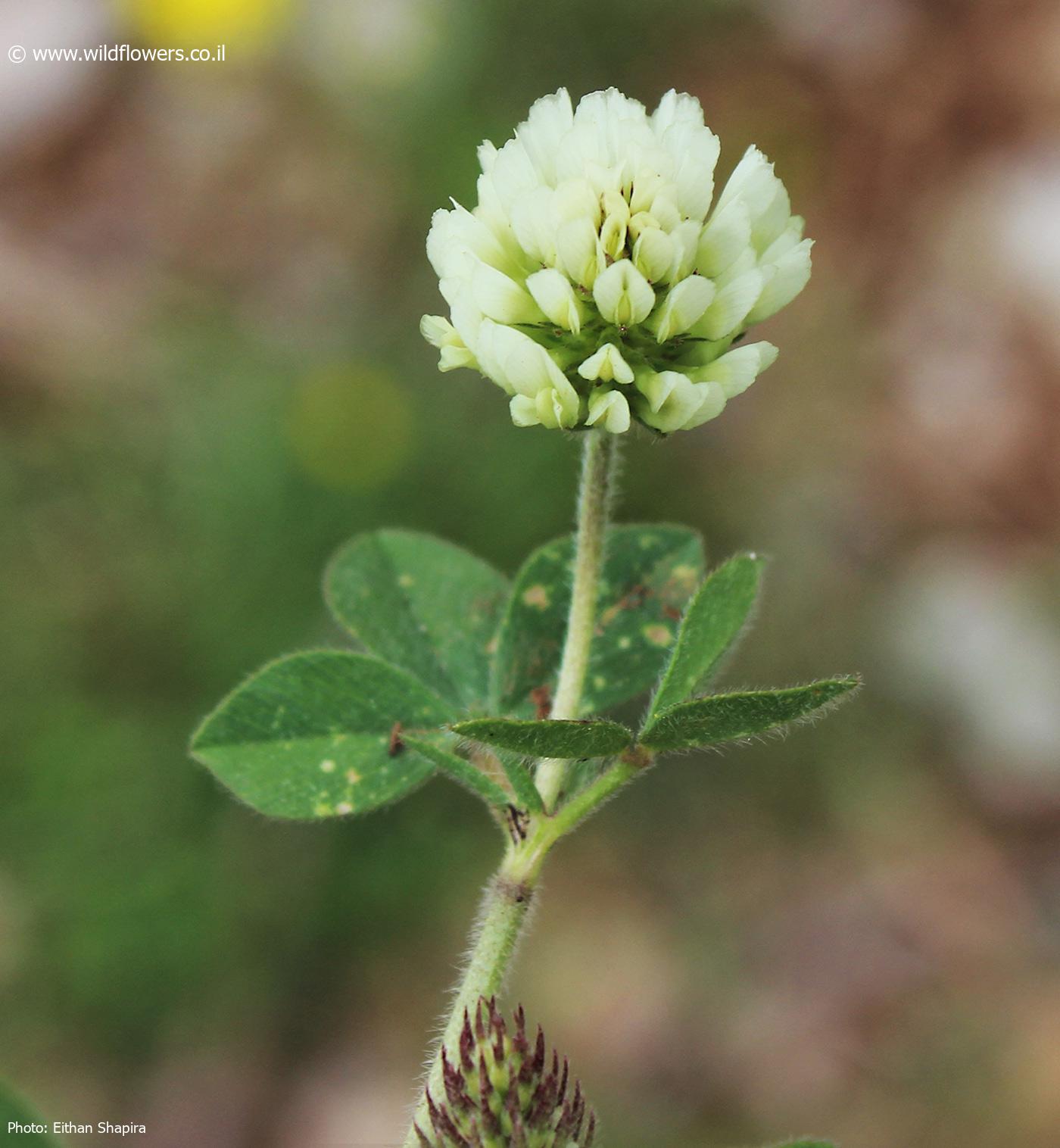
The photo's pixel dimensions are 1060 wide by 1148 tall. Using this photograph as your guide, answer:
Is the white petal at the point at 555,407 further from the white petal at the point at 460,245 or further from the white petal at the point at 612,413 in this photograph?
the white petal at the point at 460,245

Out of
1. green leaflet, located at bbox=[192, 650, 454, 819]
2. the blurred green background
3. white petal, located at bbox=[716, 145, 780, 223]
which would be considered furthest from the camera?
the blurred green background

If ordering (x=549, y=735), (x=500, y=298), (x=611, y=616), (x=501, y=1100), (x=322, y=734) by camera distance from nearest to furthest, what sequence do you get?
1. (x=501, y=1100)
2. (x=549, y=735)
3. (x=500, y=298)
4. (x=322, y=734)
5. (x=611, y=616)

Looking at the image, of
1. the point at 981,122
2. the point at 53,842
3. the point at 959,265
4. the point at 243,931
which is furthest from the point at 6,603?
the point at 981,122

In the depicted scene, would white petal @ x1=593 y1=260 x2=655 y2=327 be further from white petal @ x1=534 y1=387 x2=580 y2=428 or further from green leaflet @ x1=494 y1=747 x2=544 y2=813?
green leaflet @ x1=494 y1=747 x2=544 y2=813

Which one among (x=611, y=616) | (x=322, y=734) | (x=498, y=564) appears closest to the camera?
(x=322, y=734)

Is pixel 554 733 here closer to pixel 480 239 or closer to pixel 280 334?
pixel 480 239

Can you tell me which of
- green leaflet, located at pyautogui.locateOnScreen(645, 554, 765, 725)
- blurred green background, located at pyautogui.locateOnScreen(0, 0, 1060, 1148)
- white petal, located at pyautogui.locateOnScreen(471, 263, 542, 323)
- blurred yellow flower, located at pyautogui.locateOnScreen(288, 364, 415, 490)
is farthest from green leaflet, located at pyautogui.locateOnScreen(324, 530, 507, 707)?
blurred yellow flower, located at pyautogui.locateOnScreen(288, 364, 415, 490)

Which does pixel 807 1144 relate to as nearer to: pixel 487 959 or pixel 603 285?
pixel 487 959

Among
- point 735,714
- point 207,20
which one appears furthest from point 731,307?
point 207,20
